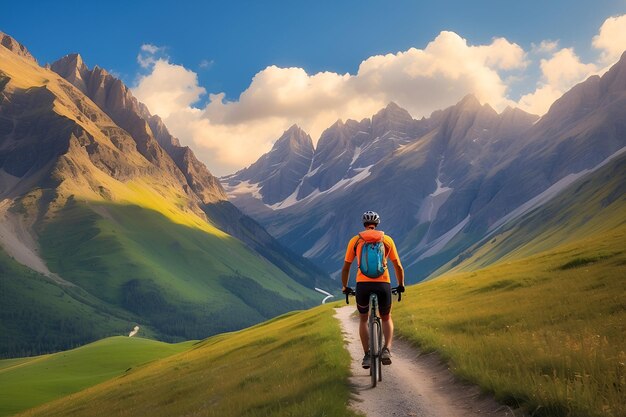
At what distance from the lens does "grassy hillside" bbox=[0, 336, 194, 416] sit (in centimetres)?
8334

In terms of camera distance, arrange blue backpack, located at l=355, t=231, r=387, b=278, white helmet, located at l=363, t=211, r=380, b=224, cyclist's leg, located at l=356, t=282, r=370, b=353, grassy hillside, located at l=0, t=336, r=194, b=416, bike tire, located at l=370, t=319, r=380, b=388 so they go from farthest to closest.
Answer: grassy hillside, located at l=0, t=336, r=194, b=416 < white helmet, located at l=363, t=211, r=380, b=224 < bike tire, located at l=370, t=319, r=380, b=388 < cyclist's leg, located at l=356, t=282, r=370, b=353 < blue backpack, located at l=355, t=231, r=387, b=278

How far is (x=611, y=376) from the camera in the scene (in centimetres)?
1153

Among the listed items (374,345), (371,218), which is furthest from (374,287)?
(371,218)

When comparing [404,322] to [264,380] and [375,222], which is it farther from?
[375,222]

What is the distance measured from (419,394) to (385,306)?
292 centimetres

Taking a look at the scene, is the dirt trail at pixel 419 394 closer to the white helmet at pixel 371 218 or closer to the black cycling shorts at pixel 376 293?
the black cycling shorts at pixel 376 293

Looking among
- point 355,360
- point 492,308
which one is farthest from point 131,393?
point 492,308

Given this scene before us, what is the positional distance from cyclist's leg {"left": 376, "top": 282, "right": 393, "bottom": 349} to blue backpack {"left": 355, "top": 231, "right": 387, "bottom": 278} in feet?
1.57

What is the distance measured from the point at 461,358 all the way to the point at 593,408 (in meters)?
7.83

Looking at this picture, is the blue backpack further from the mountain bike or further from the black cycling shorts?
the mountain bike

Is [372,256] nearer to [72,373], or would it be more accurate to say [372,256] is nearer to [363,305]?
[363,305]

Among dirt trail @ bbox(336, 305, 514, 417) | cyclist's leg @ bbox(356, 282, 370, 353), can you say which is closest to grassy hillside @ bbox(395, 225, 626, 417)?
dirt trail @ bbox(336, 305, 514, 417)

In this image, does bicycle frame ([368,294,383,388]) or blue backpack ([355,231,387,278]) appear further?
bicycle frame ([368,294,383,388])

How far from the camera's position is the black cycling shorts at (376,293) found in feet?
53.5
